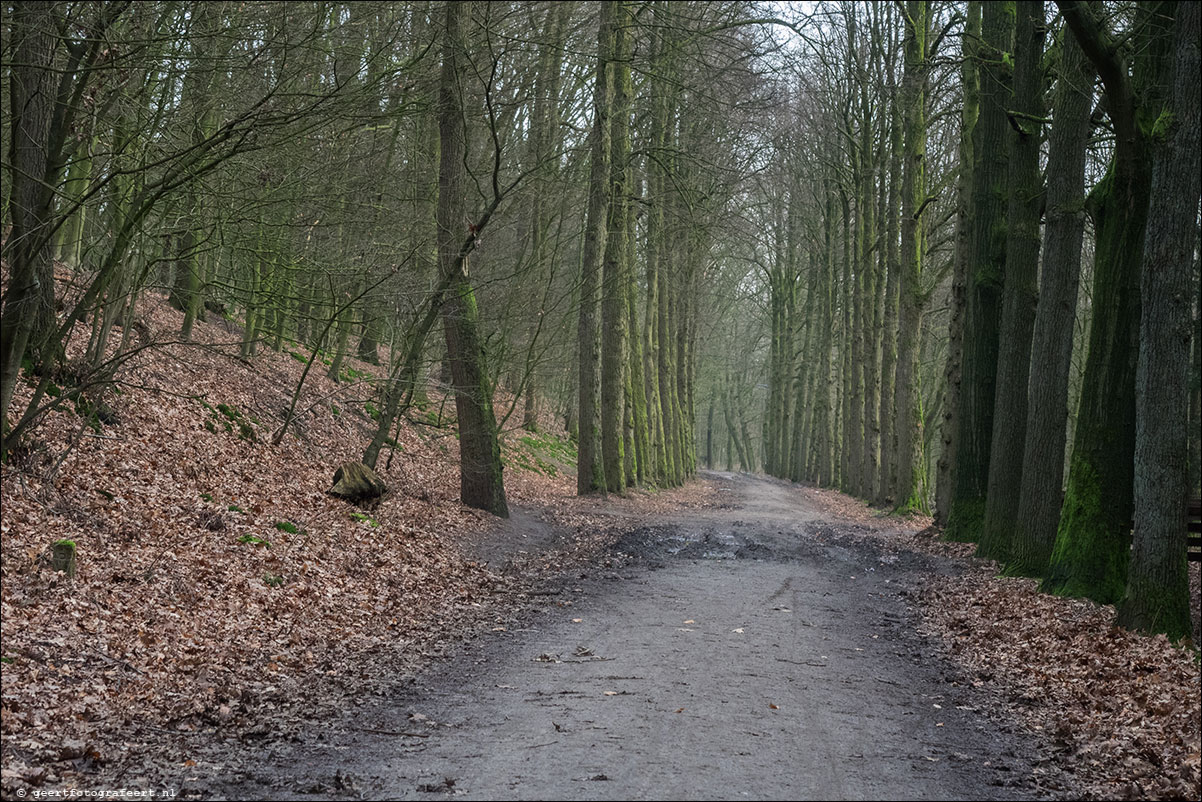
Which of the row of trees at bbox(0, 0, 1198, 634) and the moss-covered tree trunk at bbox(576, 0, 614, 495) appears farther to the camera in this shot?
the moss-covered tree trunk at bbox(576, 0, 614, 495)

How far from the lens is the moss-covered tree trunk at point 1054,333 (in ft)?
40.2

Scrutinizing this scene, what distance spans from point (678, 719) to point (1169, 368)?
5.66 meters

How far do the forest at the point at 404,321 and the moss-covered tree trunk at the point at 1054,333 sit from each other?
0.04 m

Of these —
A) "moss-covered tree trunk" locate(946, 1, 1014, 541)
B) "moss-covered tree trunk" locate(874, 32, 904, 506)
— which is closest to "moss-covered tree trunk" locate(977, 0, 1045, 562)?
"moss-covered tree trunk" locate(946, 1, 1014, 541)

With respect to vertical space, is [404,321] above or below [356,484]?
above

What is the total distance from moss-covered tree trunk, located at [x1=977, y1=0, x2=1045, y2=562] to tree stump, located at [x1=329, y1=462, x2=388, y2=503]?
8.53 meters

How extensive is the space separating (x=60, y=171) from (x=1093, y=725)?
910 cm

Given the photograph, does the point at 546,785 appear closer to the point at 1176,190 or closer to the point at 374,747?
the point at 374,747

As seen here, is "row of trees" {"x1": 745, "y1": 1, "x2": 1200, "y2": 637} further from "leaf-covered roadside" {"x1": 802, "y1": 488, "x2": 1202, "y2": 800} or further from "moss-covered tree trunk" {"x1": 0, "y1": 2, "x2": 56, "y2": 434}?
"moss-covered tree trunk" {"x1": 0, "y1": 2, "x2": 56, "y2": 434}

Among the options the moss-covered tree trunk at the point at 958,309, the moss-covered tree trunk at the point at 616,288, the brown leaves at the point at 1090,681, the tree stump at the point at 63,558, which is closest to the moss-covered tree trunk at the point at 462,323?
the moss-covered tree trunk at the point at 616,288

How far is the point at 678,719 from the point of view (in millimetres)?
5996

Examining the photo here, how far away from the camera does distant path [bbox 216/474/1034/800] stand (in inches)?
193

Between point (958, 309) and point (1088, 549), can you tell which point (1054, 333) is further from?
point (958, 309)

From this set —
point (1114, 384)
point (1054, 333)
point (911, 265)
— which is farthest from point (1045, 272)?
point (911, 265)
